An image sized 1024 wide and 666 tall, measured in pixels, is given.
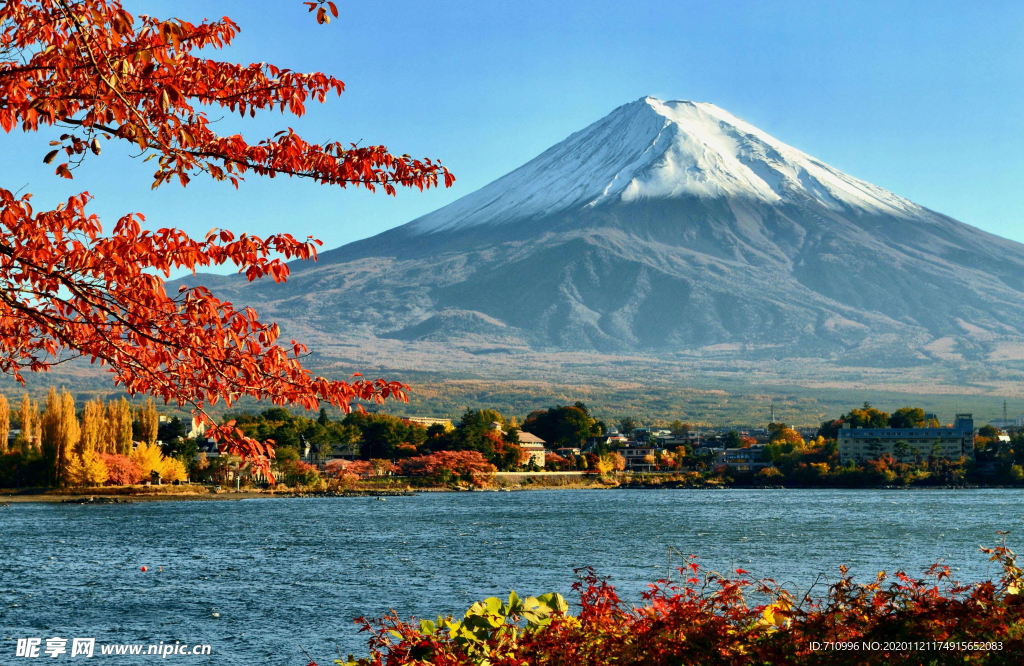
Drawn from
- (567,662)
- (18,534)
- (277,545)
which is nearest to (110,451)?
(18,534)

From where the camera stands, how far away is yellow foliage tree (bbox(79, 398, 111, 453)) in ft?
287

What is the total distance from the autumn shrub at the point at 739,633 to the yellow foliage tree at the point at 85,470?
86793mm

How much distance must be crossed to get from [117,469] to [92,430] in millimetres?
4715

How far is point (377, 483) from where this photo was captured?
11262cm

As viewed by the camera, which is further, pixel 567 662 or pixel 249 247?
pixel 567 662

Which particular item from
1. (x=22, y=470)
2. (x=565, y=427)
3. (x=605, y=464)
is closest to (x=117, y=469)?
(x=22, y=470)

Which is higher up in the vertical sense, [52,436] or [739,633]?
[739,633]

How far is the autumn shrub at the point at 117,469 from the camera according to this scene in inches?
3526

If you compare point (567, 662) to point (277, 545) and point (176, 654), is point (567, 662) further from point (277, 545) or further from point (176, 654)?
point (277, 545)

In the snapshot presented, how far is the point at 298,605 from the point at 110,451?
70.7 meters

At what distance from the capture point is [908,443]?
131 m

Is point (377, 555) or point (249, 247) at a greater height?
point (249, 247)

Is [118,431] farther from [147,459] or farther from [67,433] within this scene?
[67,433]

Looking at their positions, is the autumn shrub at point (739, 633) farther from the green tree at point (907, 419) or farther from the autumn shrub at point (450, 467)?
the green tree at point (907, 419)
